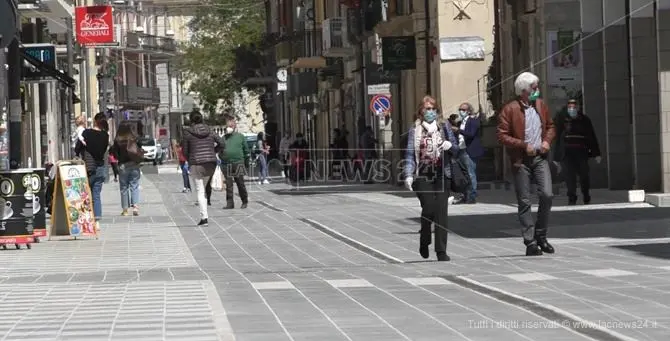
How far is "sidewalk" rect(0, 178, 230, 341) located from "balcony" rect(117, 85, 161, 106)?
9179 centimetres

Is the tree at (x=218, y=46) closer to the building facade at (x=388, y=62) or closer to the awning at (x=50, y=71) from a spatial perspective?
the building facade at (x=388, y=62)

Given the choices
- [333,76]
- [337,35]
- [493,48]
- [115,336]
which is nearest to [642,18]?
[493,48]

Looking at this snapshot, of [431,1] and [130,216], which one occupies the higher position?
[431,1]

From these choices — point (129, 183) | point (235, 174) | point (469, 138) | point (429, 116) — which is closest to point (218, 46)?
point (235, 174)

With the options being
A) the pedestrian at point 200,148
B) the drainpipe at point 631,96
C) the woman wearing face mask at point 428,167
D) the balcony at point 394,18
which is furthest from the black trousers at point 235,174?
the balcony at point 394,18

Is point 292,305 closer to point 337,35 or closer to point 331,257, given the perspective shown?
point 331,257

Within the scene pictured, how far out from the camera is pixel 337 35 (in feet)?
217

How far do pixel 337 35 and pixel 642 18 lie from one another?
36.5 m

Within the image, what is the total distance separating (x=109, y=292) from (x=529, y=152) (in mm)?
4987

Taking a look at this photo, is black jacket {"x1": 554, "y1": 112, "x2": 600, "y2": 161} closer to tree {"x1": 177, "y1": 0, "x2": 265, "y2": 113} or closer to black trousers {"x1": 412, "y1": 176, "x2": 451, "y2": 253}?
black trousers {"x1": 412, "y1": 176, "x2": 451, "y2": 253}

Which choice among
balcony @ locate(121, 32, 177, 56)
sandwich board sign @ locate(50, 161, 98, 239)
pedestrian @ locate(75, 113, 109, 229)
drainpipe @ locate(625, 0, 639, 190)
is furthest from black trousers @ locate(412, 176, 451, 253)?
balcony @ locate(121, 32, 177, 56)

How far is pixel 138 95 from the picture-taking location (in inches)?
4806

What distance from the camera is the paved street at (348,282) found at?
1198 centimetres

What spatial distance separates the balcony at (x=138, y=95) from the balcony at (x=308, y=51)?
34002 mm
